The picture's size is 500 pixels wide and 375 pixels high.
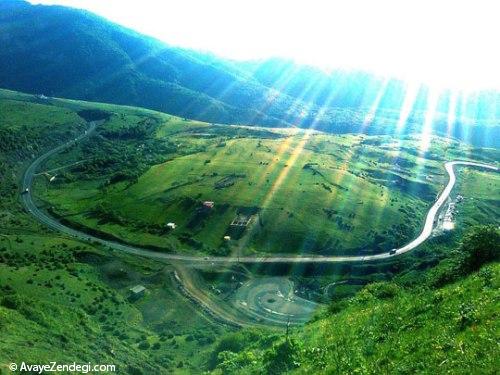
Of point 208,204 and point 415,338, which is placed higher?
point 415,338

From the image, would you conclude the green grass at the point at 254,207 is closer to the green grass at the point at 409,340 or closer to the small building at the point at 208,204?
the small building at the point at 208,204

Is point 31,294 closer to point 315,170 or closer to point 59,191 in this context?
point 59,191

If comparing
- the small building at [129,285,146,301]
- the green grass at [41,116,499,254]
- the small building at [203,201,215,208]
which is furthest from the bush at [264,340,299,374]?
the small building at [203,201,215,208]

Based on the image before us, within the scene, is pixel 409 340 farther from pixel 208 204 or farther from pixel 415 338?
pixel 208 204

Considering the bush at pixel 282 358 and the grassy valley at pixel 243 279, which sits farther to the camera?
the bush at pixel 282 358

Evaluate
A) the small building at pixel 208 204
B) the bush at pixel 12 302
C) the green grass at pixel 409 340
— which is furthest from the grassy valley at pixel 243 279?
the small building at pixel 208 204

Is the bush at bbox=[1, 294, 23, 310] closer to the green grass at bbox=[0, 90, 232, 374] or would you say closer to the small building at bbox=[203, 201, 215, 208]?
the green grass at bbox=[0, 90, 232, 374]

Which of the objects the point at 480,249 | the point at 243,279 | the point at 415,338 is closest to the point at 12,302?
the point at 415,338

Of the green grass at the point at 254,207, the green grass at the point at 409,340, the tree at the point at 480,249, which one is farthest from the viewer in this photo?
the green grass at the point at 254,207

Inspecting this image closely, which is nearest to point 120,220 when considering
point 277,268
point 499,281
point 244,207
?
point 244,207
